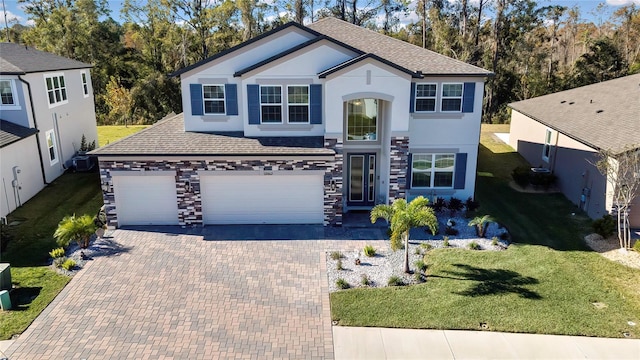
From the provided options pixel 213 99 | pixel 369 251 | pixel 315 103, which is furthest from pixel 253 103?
pixel 369 251

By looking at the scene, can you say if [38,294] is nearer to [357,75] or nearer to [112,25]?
[357,75]

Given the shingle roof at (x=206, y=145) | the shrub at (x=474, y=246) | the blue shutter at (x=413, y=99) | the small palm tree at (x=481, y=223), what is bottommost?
the shrub at (x=474, y=246)

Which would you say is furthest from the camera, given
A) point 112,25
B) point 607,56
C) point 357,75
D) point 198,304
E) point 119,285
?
point 112,25

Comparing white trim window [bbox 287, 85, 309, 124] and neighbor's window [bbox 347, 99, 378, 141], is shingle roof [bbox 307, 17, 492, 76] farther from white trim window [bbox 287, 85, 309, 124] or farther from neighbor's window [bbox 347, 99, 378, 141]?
white trim window [bbox 287, 85, 309, 124]

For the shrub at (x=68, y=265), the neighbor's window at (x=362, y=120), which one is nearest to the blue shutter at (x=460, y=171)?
the neighbor's window at (x=362, y=120)

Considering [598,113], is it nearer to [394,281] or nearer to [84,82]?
[394,281]

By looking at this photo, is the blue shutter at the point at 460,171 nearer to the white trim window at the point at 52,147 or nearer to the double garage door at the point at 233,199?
the double garage door at the point at 233,199

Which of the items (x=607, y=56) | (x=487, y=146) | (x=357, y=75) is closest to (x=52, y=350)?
(x=357, y=75)
